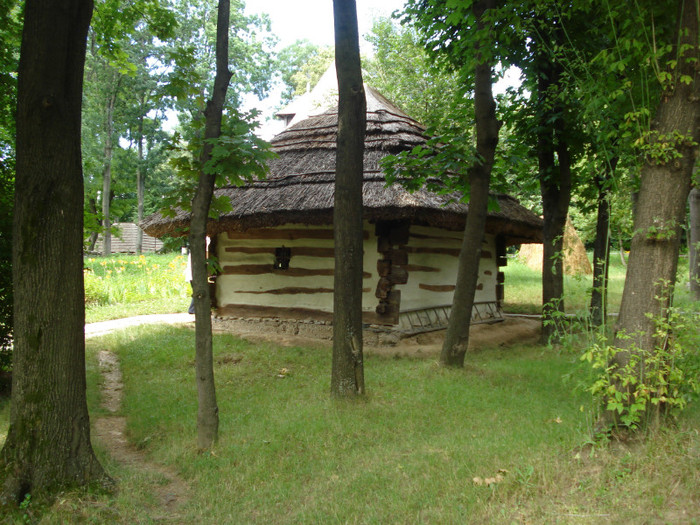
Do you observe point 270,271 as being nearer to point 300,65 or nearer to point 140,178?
point 140,178

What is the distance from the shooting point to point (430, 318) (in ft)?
32.4

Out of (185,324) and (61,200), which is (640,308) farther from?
(185,324)

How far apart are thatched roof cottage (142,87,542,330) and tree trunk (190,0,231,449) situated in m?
3.88

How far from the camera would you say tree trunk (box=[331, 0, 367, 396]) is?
17.4 feet

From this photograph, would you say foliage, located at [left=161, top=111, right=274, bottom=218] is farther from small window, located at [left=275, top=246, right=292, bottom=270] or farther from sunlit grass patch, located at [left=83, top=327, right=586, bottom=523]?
small window, located at [left=275, top=246, right=292, bottom=270]

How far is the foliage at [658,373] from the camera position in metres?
3.15

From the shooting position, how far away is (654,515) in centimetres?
268

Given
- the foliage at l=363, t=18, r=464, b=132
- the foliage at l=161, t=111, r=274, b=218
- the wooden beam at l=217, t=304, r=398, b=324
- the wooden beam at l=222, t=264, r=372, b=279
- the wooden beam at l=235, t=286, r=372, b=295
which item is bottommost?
the wooden beam at l=217, t=304, r=398, b=324

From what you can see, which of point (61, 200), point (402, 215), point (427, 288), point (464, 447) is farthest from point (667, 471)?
point (427, 288)

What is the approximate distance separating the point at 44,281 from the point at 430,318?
24.6 feet

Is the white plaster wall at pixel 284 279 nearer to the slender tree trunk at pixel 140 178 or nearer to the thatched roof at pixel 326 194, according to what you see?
the thatched roof at pixel 326 194

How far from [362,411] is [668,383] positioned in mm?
2698

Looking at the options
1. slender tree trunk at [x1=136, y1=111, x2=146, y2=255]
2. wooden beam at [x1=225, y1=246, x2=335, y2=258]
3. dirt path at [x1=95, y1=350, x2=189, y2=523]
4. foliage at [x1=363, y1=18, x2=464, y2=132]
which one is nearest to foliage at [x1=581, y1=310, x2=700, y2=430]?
dirt path at [x1=95, y1=350, x2=189, y2=523]

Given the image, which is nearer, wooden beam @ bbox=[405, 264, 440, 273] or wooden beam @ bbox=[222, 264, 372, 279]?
wooden beam @ bbox=[405, 264, 440, 273]
